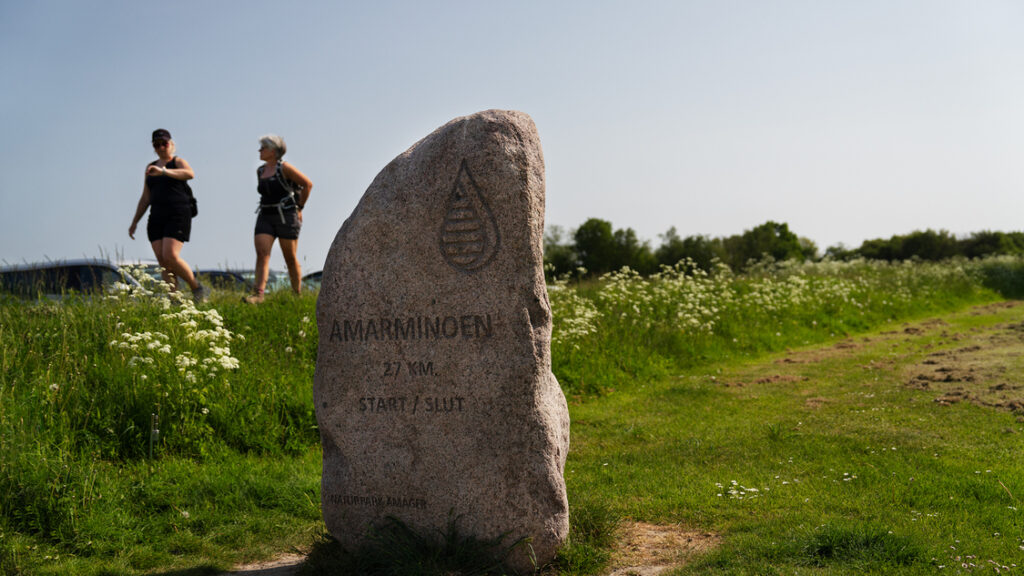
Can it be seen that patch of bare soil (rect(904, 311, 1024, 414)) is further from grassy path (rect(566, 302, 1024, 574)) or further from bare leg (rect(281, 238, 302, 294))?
bare leg (rect(281, 238, 302, 294))

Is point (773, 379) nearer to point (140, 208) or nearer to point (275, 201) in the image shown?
point (275, 201)

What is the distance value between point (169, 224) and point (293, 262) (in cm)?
175

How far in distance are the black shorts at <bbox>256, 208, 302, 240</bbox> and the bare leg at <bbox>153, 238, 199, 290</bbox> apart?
105 cm

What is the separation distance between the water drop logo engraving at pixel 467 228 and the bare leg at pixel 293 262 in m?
6.47

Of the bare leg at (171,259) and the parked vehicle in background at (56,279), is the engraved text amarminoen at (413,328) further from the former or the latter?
the bare leg at (171,259)

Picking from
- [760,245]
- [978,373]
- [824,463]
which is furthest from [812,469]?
[760,245]

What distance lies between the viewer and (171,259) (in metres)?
9.18

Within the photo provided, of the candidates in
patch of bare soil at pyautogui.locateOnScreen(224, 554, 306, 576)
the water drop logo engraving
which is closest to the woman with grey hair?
patch of bare soil at pyautogui.locateOnScreen(224, 554, 306, 576)

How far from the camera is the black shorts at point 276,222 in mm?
9820

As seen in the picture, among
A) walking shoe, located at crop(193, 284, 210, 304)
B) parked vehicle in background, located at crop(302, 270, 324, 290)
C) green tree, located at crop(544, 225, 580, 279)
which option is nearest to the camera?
walking shoe, located at crop(193, 284, 210, 304)

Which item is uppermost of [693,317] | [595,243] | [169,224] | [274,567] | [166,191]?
[595,243]

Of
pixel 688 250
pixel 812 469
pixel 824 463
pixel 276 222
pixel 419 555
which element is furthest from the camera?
pixel 688 250

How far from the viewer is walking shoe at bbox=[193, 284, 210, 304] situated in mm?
9655

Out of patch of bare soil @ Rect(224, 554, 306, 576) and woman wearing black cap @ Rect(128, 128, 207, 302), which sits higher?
woman wearing black cap @ Rect(128, 128, 207, 302)
